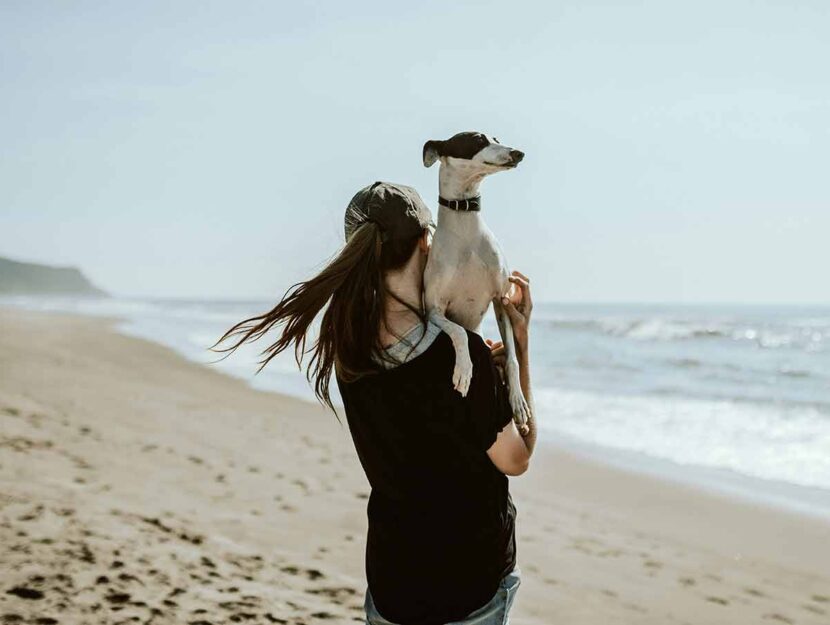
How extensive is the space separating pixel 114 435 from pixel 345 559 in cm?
338

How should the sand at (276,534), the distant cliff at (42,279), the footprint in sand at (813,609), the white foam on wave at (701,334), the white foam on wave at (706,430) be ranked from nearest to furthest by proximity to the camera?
the sand at (276,534) → the footprint in sand at (813,609) → the white foam on wave at (706,430) → the white foam on wave at (701,334) → the distant cliff at (42,279)

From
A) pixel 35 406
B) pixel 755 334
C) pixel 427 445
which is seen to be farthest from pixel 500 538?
pixel 755 334

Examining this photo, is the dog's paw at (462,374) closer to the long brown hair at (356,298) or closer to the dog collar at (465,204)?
the long brown hair at (356,298)

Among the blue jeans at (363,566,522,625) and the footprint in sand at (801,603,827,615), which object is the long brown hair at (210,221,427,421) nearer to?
the blue jeans at (363,566,522,625)

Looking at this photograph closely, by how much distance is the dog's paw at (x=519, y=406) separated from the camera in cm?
201

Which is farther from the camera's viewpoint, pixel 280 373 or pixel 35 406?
pixel 280 373

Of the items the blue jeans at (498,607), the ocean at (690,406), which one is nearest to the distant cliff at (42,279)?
the ocean at (690,406)

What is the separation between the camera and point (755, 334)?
1089 inches

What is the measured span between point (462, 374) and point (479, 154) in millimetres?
714

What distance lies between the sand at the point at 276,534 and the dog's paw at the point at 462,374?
2.40 m

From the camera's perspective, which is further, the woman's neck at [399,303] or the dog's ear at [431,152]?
the dog's ear at [431,152]

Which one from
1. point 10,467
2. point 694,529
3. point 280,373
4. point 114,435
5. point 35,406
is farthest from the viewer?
point 280,373

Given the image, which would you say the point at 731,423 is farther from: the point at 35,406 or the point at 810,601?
the point at 35,406

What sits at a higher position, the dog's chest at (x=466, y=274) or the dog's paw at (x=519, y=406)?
the dog's chest at (x=466, y=274)
